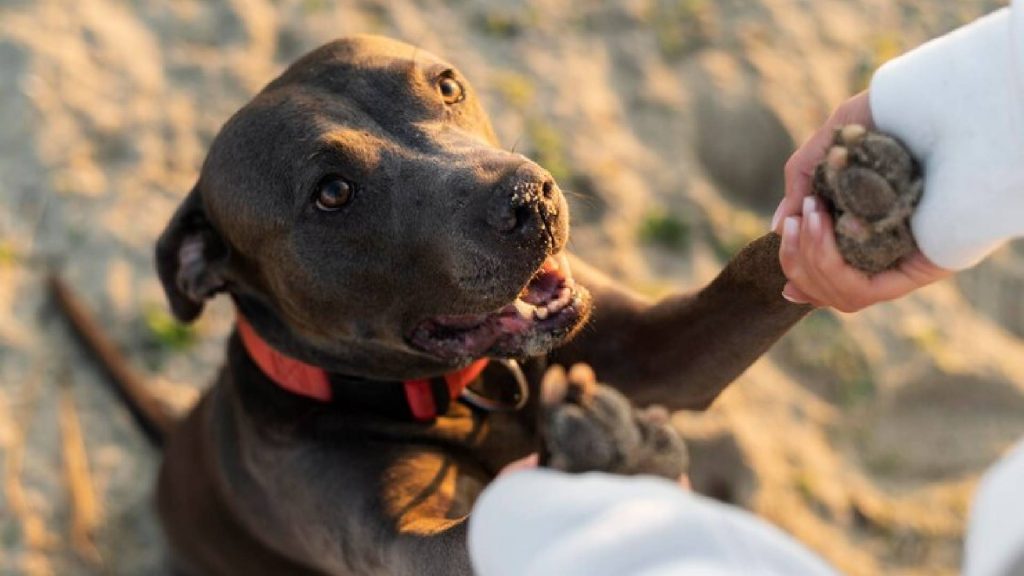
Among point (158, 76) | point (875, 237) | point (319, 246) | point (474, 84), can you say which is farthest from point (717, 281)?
point (158, 76)

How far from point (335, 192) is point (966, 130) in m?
1.68

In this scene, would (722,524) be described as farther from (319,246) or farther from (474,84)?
(474,84)

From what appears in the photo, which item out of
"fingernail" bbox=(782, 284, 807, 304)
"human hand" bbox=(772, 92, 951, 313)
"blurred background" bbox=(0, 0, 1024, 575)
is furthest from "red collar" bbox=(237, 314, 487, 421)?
"blurred background" bbox=(0, 0, 1024, 575)

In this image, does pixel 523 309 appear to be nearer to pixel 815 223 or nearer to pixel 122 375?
pixel 815 223

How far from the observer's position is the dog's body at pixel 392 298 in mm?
2902

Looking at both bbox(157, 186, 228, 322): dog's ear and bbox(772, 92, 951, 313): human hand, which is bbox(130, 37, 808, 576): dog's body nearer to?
bbox(157, 186, 228, 322): dog's ear

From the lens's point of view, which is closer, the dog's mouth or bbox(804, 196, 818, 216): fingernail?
bbox(804, 196, 818, 216): fingernail

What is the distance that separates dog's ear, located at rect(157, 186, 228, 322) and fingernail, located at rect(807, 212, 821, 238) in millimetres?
1887

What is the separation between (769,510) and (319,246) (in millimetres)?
2352

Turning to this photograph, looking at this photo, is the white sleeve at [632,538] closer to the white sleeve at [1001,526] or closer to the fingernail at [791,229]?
the white sleeve at [1001,526]

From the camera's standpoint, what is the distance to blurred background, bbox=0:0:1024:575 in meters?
4.55

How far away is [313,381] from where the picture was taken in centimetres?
329

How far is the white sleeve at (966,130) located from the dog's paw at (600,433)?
689 millimetres

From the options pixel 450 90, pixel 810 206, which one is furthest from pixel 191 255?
pixel 810 206
